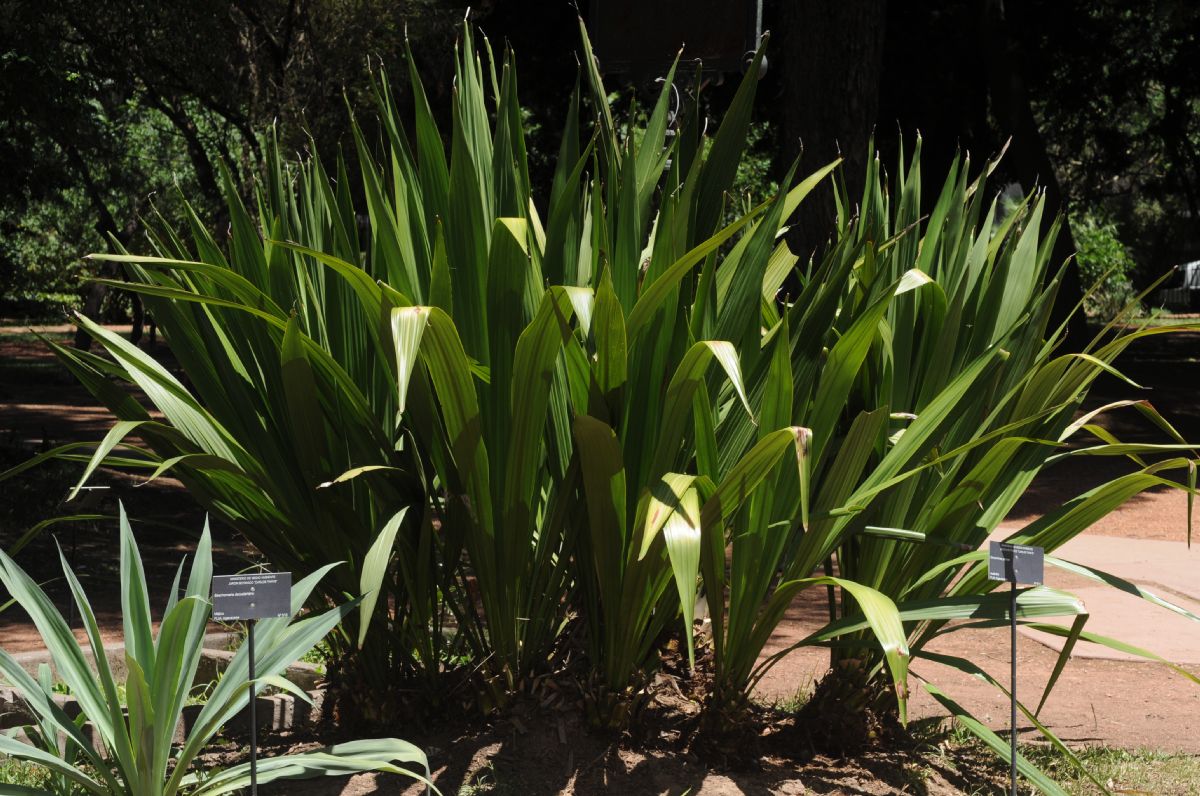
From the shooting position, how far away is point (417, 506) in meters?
3.37

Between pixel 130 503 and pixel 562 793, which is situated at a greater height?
pixel 562 793

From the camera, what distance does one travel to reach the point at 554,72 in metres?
15.3

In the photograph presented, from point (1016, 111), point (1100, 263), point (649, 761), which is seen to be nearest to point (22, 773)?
point (649, 761)

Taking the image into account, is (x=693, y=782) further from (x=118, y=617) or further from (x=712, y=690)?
(x=118, y=617)

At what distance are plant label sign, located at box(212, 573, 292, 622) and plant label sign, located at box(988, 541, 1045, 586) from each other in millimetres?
1613

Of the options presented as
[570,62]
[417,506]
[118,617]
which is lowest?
[118,617]

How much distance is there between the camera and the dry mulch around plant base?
321 cm

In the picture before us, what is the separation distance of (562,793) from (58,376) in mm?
20950

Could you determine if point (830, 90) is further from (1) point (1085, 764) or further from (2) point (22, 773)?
(2) point (22, 773)

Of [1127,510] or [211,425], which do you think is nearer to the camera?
[211,425]

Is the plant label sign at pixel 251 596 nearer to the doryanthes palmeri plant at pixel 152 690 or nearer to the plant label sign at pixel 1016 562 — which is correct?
the doryanthes palmeri plant at pixel 152 690

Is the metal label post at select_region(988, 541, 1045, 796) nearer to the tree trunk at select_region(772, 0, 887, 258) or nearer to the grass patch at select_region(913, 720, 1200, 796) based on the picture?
the grass patch at select_region(913, 720, 1200, 796)

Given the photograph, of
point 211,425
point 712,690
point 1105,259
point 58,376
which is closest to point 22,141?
point 211,425

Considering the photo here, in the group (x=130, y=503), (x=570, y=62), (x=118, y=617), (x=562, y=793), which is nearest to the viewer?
(x=562, y=793)
